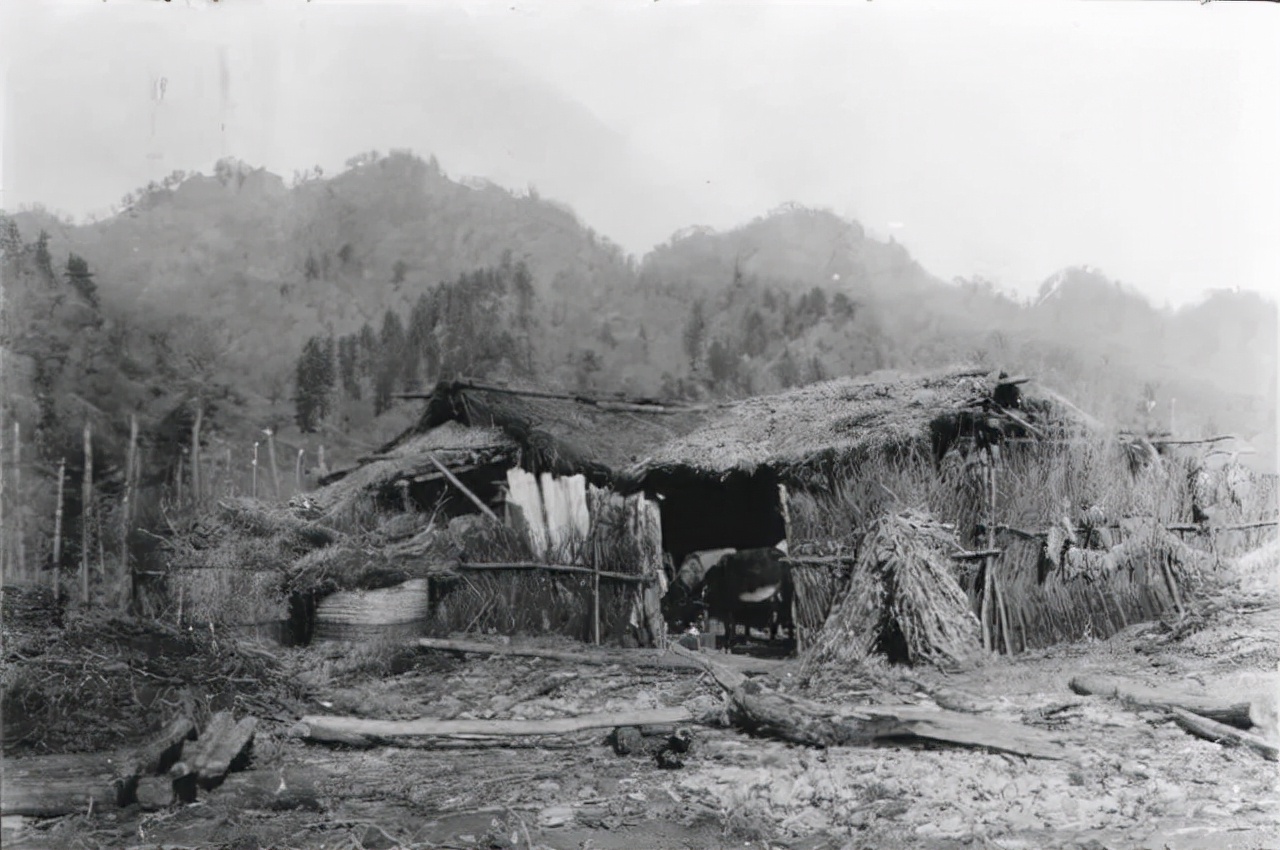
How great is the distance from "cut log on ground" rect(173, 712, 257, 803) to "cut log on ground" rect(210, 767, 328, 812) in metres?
0.06

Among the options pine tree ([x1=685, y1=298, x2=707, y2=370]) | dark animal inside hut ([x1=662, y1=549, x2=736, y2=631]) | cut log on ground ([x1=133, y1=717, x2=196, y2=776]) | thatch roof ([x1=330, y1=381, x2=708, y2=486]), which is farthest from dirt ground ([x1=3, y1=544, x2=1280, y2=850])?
dark animal inside hut ([x1=662, y1=549, x2=736, y2=631])

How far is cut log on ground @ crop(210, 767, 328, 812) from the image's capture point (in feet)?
12.3

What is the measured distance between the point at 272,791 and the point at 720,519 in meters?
5.75

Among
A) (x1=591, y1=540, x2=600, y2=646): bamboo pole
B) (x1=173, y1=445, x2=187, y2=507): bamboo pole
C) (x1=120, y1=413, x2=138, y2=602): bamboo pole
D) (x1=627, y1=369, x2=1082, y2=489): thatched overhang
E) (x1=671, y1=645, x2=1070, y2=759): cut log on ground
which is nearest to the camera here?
(x1=671, y1=645, x2=1070, y2=759): cut log on ground

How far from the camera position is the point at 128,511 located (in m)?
4.35

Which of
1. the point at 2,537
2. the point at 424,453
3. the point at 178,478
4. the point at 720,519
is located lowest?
the point at 720,519

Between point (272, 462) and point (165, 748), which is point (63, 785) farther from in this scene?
point (272, 462)

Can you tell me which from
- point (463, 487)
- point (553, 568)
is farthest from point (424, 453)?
point (553, 568)

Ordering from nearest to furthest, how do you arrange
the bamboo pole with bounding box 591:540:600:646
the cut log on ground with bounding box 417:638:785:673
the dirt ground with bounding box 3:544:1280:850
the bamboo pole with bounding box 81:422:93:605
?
the dirt ground with bounding box 3:544:1280:850
the bamboo pole with bounding box 81:422:93:605
the cut log on ground with bounding box 417:638:785:673
the bamboo pole with bounding box 591:540:600:646

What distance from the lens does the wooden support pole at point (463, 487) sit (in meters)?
5.68

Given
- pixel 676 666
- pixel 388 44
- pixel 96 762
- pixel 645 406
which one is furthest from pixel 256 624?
pixel 645 406

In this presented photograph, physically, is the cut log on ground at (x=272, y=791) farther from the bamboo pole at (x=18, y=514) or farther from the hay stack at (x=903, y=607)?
the hay stack at (x=903, y=607)

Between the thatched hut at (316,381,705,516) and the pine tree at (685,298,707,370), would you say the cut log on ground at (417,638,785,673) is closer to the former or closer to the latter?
the thatched hut at (316,381,705,516)

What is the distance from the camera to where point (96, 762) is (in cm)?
386
